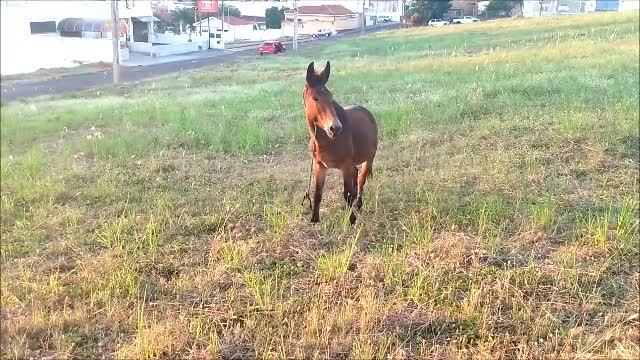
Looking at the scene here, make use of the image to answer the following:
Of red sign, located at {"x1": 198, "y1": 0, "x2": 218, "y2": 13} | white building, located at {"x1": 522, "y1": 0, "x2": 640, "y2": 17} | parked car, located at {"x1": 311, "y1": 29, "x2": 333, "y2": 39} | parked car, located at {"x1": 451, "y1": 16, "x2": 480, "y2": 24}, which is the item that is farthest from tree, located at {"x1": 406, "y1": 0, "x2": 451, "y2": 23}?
white building, located at {"x1": 522, "y1": 0, "x2": 640, "y2": 17}

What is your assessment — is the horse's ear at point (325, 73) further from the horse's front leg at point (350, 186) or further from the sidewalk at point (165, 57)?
the horse's front leg at point (350, 186)

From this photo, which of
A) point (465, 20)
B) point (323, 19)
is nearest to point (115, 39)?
point (323, 19)

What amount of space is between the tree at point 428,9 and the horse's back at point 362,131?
772 millimetres

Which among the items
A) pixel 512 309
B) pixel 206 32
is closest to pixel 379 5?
pixel 206 32

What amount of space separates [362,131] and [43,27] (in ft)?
8.84

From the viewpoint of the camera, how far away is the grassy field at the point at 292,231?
87.0 inches

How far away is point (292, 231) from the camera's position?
3646mm

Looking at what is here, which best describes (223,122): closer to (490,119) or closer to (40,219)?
(40,219)

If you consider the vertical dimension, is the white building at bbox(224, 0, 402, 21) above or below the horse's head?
above

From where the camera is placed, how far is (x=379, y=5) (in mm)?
3215

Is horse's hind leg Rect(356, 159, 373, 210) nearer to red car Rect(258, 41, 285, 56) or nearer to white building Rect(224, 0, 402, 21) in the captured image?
white building Rect(224, 0, 402, 21)

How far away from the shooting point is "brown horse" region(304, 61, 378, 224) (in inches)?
117

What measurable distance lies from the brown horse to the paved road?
1.00 ft

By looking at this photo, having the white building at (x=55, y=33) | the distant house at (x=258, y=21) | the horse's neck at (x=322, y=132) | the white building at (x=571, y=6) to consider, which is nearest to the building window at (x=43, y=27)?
the white building at (x=55, y=33)
